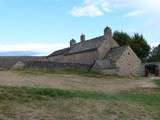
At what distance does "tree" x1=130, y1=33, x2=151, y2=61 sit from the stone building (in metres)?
15.5

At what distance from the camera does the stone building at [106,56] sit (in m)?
68.4

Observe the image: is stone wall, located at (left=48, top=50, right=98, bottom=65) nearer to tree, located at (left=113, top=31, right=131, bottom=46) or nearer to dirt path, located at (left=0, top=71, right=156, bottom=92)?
tree, located at (left=113, top=31, right=131, bottom=46)

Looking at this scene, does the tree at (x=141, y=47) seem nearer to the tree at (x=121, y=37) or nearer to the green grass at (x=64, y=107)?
the tree at (x=121, y=37)

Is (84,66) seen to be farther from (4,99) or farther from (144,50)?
(4,99)

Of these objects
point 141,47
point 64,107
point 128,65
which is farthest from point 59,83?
point 141,47

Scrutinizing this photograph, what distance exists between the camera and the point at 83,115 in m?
15.8

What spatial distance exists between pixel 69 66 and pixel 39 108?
4984cm

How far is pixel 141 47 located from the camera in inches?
3762

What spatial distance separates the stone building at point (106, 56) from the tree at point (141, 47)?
1546cm

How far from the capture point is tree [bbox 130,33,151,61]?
9456cm

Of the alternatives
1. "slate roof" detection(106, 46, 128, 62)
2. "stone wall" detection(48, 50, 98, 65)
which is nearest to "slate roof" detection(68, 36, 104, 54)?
"stone wall" detection(48, 50, 98, 65)

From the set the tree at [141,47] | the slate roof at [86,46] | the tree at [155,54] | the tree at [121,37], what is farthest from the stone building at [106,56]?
the tree at [155,54]

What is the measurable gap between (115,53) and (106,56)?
361 cm

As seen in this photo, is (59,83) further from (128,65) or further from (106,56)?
(106,56)
